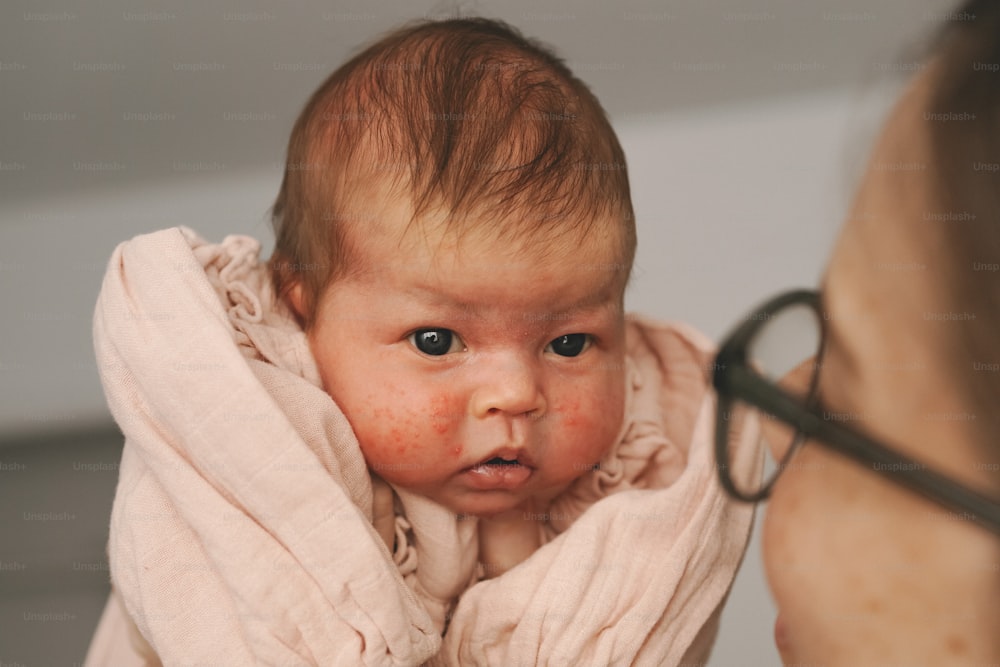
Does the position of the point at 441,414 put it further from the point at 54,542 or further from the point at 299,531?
the point at 54,542

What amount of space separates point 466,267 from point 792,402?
325 mm

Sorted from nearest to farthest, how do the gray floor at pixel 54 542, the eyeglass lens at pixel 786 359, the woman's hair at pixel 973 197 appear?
the woman's hair at pixel 973 197 < the eyeglass lens at pixel 786 359 < the gray floor at pixel 54 542

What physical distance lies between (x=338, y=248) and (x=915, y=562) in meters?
0.53

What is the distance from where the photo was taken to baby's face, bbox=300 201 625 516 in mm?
785

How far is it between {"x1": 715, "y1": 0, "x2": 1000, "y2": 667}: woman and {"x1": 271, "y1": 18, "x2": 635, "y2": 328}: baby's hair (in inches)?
11.3

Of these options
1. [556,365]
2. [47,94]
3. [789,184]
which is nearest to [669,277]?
[789,184]

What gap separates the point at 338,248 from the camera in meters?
0.83

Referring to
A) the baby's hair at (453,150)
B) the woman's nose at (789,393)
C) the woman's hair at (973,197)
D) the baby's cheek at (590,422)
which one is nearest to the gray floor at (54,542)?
the baby's hair at (453,150)

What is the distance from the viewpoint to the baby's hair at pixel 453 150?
0.78 m

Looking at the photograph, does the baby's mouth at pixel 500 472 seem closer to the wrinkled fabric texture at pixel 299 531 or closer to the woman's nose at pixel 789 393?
the wrinkled fabric texture at pixel 299 531

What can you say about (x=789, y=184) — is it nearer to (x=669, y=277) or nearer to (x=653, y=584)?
(x=669, y=277)

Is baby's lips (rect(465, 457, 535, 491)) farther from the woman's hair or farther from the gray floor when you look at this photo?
the gray floor

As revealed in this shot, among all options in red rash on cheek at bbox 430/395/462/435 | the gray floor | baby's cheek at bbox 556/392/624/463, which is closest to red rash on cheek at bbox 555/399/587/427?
baby's cheek at bbox 556/392/624/463

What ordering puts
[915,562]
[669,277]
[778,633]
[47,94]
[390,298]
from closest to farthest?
1. [915,562]
2. [778,633]
3. [390,298]
4. [47,94]
5. [669,277]
